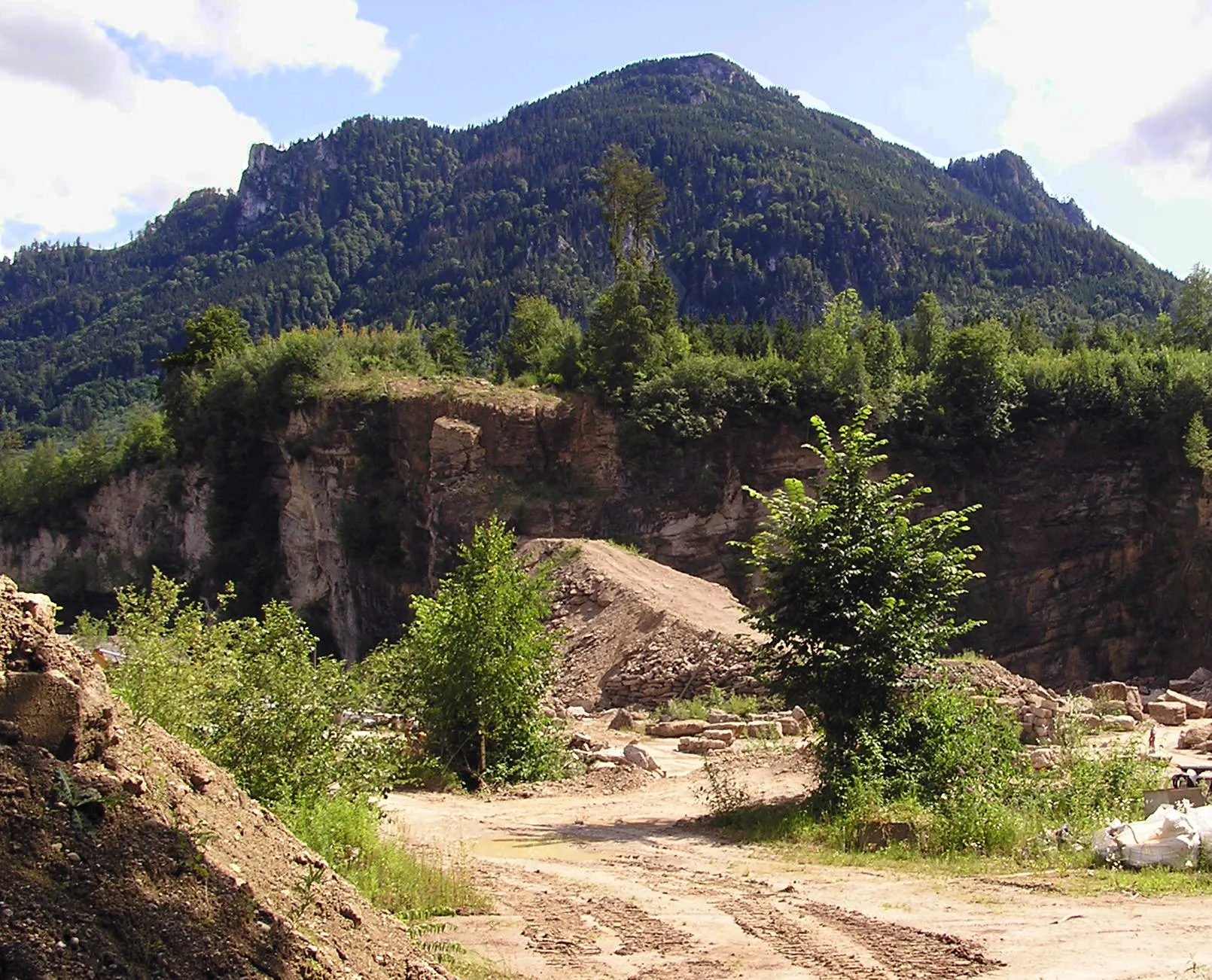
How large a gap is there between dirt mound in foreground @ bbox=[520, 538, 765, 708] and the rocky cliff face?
655 centimetres

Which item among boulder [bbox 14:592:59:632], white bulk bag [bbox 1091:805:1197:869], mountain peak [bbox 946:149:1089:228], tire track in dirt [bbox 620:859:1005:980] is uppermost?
mountain peak [bbox 946:149:1089:228]

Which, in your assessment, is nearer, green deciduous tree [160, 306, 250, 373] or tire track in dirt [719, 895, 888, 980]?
tire track in dirt [719, 895, 888, 980]

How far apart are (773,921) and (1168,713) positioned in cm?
1506

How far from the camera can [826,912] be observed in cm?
855

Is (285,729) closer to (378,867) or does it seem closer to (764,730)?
(378,867)

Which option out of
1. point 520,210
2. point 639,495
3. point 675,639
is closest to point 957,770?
point 675,639

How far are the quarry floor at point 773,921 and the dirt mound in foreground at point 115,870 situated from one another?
1.94 metres

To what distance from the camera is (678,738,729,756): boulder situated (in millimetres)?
18359

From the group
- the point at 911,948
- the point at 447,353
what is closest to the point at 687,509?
the point at 447,353

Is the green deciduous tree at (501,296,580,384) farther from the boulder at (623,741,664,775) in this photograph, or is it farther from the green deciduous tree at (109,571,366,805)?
the green deciduous tree at (109,571,366,805)

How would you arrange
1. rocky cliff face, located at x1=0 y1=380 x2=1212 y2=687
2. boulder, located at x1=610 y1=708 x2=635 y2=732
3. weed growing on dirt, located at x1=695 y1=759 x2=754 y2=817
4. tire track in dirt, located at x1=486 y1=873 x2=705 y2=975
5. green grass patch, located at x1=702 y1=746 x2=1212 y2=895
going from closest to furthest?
tire track in dirt, located at x1=486 y1=873 x2=705 y2=975
green grass patch, located at x1=702 y1=746 x2=1212 y2=895
weed growing on dirt, located at x1=695 y1=759 x2=754 y2=817
boulder, located at x1=610 y1=708 x2=635 y2=732
rocky cliff face, located at x1=0 y1=380 x2=1212 y2=687

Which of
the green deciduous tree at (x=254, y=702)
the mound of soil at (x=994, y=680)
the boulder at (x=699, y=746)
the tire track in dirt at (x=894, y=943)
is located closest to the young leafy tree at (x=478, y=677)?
the boulder at (x=699, y=746)

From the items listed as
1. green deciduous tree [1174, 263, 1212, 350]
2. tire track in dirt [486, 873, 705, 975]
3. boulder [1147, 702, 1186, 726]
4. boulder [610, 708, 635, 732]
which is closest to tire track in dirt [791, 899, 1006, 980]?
tire track in dirt [486, 873, 705, 975]

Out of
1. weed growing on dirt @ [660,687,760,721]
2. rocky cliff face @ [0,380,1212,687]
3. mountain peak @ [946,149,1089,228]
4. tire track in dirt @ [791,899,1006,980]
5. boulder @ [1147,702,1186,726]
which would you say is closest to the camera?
tire track in dirt @ [791,899,1006,980]
